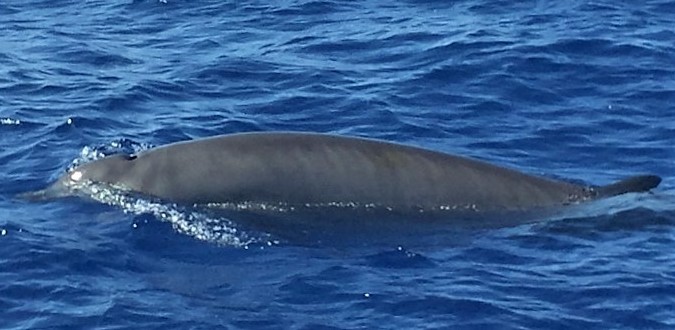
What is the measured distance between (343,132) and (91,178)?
400 centimetres

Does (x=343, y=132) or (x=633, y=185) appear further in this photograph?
(x=343, y=132)

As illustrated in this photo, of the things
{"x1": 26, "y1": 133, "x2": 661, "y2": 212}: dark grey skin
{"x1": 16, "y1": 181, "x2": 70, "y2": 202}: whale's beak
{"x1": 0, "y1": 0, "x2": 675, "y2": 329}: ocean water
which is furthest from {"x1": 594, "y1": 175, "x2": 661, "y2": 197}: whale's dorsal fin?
{"x1": 16, "y1": 181, "x2": 70, "y2": 202}: whale's beak

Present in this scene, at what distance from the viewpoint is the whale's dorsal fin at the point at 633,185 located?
16.3 metres

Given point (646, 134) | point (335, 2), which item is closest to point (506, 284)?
point (646, 134)

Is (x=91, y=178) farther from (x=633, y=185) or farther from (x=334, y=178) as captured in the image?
(x=633, y=185)

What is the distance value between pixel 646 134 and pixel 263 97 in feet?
15.8

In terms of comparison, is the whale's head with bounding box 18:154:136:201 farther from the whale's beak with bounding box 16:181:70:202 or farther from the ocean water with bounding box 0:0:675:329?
the ocean water with bounding box 0:0:675:329

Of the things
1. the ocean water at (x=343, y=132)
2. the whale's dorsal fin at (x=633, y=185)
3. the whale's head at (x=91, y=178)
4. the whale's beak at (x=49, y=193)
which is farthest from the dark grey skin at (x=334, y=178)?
the whale's beak at (x=49, y=193)

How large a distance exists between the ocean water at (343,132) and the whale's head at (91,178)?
0.22 m

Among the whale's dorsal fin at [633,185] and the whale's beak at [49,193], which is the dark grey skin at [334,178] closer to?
the whale's dorsal fin at [633,185]

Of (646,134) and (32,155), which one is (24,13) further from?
(646,134)

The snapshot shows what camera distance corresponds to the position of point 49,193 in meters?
16.9

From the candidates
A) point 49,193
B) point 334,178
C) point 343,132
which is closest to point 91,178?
point 49,193

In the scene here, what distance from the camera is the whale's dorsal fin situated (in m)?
16.3
